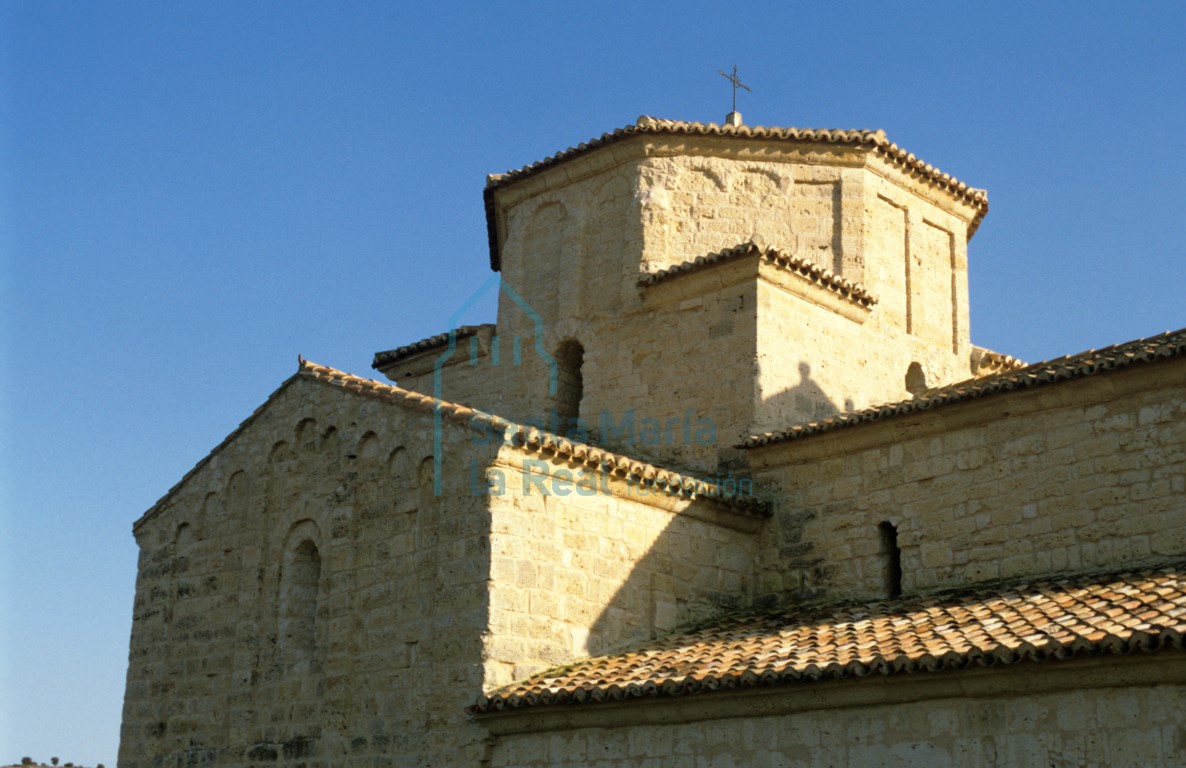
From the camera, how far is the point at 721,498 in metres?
12.1

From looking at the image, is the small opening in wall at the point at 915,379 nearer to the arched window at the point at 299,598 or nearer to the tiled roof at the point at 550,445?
the tiled roof at the point at 550,445

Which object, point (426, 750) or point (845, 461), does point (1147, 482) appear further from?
point (426, 750)

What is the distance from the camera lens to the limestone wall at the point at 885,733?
7352mm

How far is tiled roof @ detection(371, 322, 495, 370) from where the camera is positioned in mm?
16566

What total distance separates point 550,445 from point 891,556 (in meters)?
3.34

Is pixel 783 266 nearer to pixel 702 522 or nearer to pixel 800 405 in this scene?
→ pixel 800 405

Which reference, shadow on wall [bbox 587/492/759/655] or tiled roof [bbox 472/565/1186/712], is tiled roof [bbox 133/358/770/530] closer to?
shadow on wall [bbox 587/492/759/655]

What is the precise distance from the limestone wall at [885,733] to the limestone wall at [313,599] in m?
1.05

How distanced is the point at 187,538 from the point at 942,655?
8.61 meters

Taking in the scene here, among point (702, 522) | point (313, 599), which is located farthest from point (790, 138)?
point (313, 599)

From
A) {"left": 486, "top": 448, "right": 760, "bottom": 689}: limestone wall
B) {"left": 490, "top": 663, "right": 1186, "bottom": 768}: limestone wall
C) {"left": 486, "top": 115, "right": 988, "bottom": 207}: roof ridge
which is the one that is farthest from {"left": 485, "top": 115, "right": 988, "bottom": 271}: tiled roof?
{"left": 490, "top": 663, "right": 1186, "bottom": 768}: limestone wall

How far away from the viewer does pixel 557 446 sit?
10867mm

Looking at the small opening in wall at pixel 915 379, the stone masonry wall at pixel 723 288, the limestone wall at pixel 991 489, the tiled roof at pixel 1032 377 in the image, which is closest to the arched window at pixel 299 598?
the stone masonry wall at pixel 723 288

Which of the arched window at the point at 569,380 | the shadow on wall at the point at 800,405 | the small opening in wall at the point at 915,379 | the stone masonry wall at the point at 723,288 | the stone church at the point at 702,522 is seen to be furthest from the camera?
the arched window at the point at 569,380
